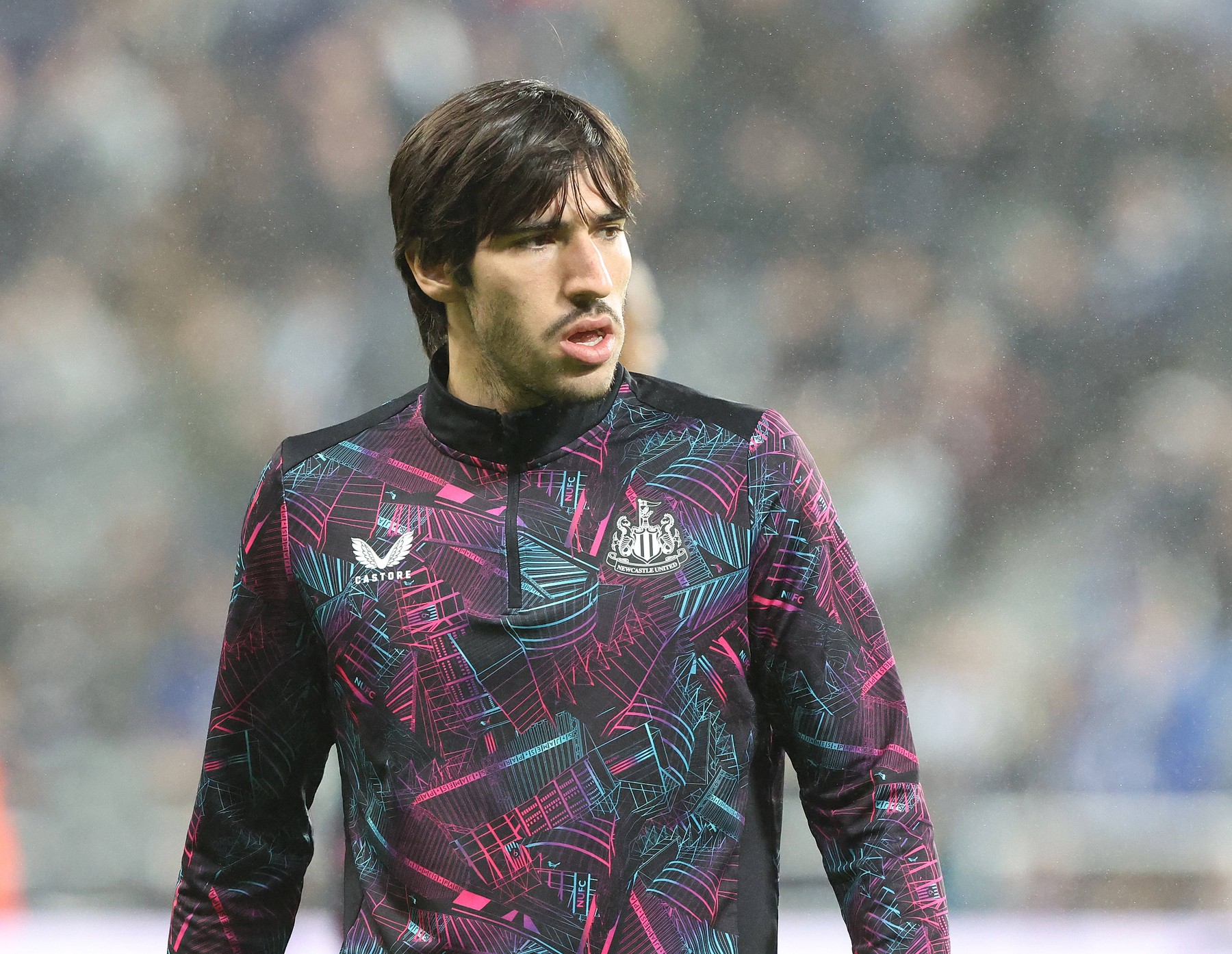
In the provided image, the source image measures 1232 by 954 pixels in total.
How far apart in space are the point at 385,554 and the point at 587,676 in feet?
0.58

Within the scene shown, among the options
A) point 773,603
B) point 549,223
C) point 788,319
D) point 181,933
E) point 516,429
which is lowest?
point 181,933

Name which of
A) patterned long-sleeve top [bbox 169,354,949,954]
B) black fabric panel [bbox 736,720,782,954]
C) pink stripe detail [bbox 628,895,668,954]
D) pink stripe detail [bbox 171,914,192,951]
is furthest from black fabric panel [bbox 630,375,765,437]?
pink stripe detail [bbox 171,914,192,951]

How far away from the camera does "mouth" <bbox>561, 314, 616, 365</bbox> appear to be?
96cm

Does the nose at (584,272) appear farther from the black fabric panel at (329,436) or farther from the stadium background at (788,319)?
the stadium background at (788,319)

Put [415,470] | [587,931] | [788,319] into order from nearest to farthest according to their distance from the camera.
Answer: [587,931] < [415,470] < [788,319]

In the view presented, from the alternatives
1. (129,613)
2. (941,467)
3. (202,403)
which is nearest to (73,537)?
(129,613)

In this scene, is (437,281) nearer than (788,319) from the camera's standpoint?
Yes

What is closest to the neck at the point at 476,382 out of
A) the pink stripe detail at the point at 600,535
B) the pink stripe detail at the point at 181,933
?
the pink stripe detail at the point at 600,535

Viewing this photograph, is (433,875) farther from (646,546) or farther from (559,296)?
(559,296)

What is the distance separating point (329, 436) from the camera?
1.06m

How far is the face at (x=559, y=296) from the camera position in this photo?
960 millimetres

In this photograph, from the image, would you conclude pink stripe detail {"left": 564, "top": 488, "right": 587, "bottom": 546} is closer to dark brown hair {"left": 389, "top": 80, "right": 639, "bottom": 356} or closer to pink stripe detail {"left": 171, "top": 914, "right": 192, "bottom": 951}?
dark brown hair {"left": 389, "top": 80, "right": 639, "bottom": 356}

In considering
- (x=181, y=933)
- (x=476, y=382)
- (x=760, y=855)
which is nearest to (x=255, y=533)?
(x=476, y=382)

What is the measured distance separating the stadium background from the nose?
1901 mm
